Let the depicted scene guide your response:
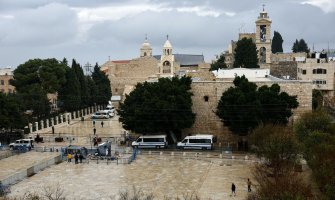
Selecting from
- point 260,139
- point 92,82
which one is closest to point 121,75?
point 92,82

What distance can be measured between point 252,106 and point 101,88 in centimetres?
3784

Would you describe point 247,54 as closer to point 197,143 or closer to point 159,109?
point 197,143

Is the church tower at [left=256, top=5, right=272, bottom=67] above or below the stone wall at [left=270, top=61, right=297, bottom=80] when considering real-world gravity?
above

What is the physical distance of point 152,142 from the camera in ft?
117

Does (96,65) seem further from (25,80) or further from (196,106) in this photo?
(196,106)

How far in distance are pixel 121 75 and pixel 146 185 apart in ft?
194

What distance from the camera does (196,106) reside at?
3862 centimetres

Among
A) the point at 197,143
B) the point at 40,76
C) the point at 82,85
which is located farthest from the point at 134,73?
the point at 197,143

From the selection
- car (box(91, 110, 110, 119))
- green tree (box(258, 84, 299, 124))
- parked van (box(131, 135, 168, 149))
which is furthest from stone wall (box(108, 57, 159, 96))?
green tree (box(258, 84, 299, 124))

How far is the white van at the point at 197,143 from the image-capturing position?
35.0m

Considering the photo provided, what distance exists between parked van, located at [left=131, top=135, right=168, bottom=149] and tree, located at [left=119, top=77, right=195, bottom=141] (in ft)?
1.61

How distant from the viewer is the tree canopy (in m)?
33.7

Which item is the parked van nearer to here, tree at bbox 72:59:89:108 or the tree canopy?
the tree canopy

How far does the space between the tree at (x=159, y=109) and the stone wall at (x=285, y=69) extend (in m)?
32.5
